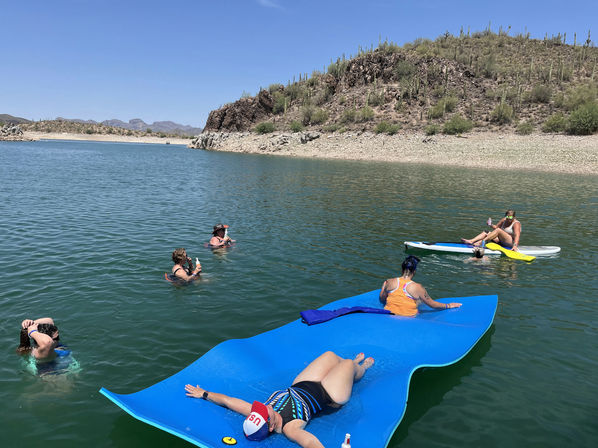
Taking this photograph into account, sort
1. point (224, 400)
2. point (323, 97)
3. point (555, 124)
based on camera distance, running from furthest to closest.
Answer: point (323, 97) → point (555, 124) → point (224, 400)

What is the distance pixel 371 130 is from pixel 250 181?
1580 inches

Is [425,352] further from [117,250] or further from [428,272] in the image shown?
[117,250]

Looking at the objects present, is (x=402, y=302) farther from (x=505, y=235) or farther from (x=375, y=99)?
(x=375, y=99)

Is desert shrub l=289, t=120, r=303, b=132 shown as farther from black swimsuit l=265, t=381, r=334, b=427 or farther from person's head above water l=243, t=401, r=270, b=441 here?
person's head above water l=243, t=401, r=270, b=441

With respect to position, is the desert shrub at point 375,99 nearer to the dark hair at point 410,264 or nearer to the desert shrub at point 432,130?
the desert shrub at point 432,130

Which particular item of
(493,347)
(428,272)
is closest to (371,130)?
(428,272)

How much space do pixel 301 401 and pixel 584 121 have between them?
182ft

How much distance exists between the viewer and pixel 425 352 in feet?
19.7

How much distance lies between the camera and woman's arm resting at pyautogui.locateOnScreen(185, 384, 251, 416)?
14.9 ft

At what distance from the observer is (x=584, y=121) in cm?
4591

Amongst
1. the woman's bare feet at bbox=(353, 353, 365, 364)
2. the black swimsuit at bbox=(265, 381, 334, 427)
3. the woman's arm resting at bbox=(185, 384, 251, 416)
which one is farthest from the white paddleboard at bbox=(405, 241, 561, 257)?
the woman's arm resting at bbox=(185, 384, 251, 416)

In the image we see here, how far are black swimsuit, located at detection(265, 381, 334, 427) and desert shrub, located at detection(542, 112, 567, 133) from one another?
2217 inches

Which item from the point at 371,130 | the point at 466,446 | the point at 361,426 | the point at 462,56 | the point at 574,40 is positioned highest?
the point at 574,40

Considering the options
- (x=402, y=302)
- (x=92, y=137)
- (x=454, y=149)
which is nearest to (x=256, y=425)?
(x=402, y=302)
